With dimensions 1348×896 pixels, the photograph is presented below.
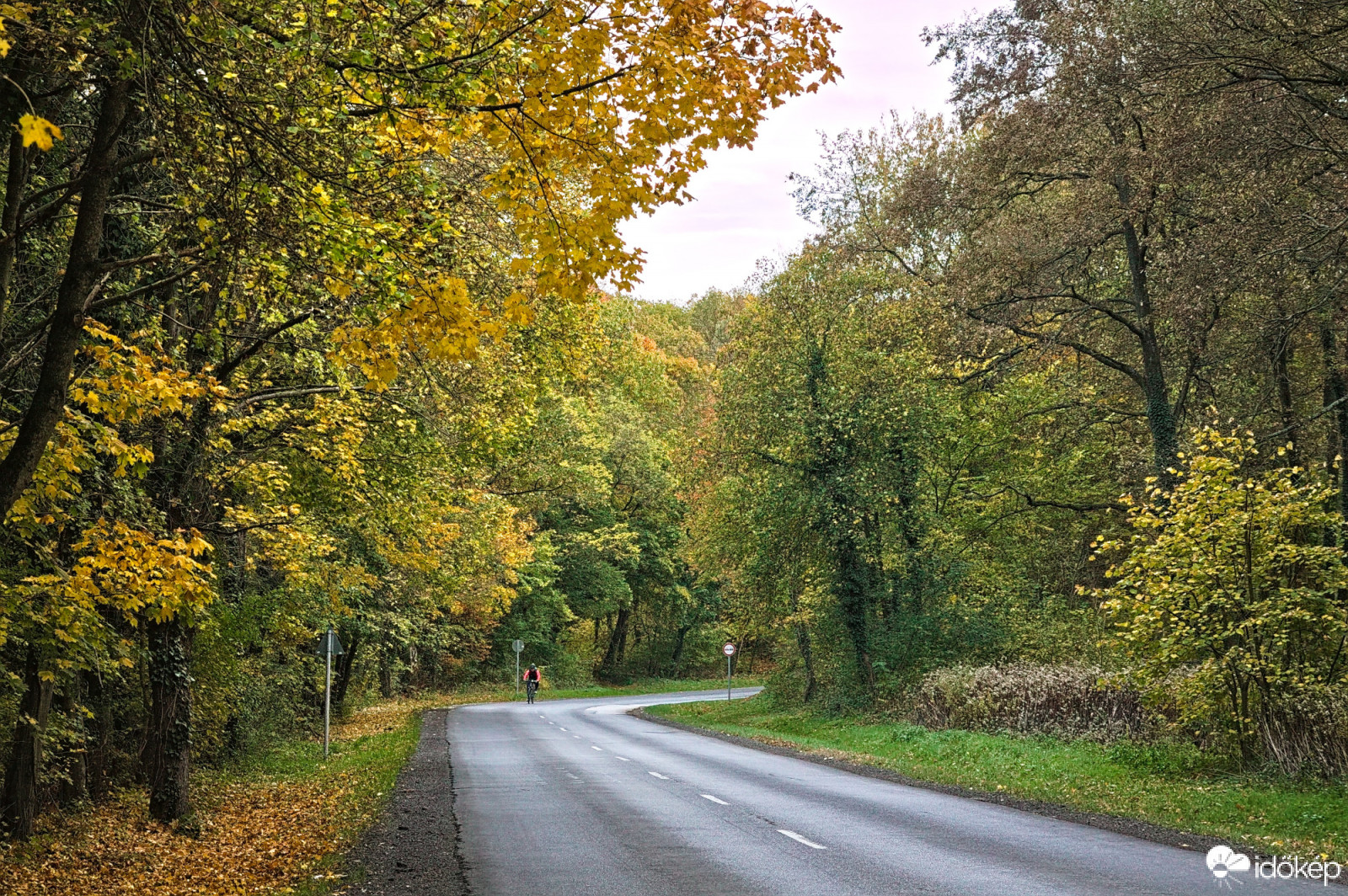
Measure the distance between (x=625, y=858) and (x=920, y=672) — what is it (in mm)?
18256

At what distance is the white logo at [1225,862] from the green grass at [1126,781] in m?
0.38

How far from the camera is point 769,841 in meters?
10.9

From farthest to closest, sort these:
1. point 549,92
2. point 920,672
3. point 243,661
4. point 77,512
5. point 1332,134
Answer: point 920,672, point 243,661, point 1332,134, point 77,512, point 549,92

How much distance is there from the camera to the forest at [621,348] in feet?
19.7

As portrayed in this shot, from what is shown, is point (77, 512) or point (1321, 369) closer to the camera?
point (77, 512)

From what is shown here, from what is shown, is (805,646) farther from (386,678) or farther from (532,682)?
(386,678)

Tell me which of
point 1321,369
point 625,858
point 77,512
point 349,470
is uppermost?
point 1321,369

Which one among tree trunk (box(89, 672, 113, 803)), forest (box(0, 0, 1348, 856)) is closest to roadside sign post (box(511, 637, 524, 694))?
forest (box(0, 0, 1348, 856))

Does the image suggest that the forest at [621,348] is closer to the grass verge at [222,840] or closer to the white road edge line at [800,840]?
the grass verge at [222,840]

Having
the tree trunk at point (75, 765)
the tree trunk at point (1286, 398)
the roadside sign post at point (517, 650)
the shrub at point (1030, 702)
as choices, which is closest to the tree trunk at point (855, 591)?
the shrub at point (1030, 702)

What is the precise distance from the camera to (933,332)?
23.4m

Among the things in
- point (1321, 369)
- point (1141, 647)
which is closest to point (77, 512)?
point (1141, 647)

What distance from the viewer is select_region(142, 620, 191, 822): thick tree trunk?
12820mm

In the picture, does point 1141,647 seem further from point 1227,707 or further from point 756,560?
A: point 756,560
